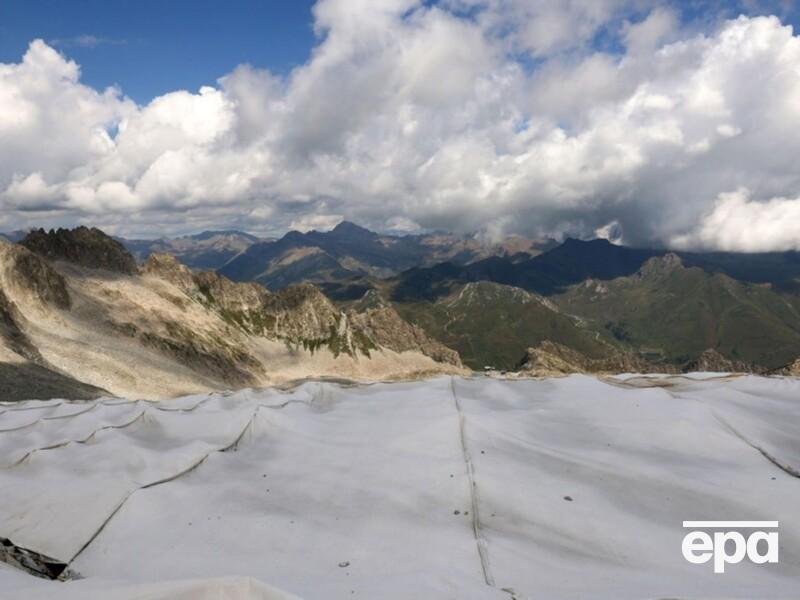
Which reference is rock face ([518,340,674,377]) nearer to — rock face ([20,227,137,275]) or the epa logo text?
rock face ([20,227,137,275])

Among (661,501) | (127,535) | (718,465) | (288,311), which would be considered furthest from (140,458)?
(288,311)

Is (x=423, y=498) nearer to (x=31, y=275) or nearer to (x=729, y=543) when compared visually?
(x=729, y=543)

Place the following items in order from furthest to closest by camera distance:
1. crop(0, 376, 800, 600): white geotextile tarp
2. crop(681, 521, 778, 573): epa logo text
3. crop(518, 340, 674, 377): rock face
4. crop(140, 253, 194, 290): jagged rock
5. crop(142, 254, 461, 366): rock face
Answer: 1. crop(142, 254, 461, 366): rock face
2. crop(140, 253, 194, 290): jagged rock
3. crop(518, 340, 674, 377): rock face
4. crop(681, 521, 778, 573): epa logo text
5. crop(0, 376, 800, 600): white geotextile tarp

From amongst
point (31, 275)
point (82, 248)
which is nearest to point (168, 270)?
point (82, 248)

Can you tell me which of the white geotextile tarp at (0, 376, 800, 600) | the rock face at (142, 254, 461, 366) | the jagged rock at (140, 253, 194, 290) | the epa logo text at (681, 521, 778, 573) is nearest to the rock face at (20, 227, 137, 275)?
the jagged rock at (140, 253, 194, 290)

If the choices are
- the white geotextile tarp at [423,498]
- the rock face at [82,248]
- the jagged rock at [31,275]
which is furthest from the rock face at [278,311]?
the white geotextile tarp at [423,498]

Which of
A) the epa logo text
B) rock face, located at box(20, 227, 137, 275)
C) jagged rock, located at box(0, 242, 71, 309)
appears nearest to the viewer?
the epa logo text

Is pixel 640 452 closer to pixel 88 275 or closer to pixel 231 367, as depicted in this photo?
pixel 231 367
